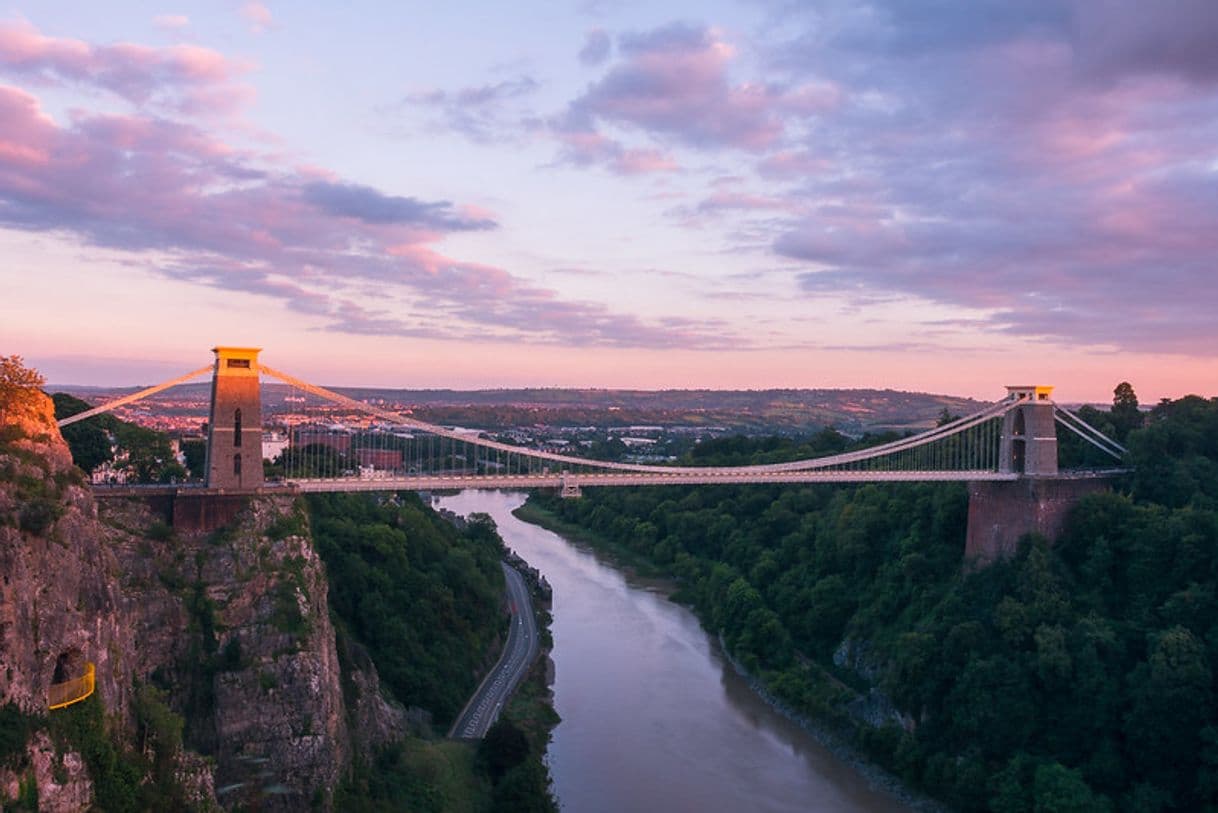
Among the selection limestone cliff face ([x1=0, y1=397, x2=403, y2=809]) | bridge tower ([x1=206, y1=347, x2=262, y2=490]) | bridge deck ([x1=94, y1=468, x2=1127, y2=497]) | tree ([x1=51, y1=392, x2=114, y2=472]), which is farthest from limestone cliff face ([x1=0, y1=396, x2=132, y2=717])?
tree ([x1=51, y1=392, x2=114, y2=472])

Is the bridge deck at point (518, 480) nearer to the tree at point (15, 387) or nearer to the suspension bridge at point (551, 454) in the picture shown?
the suspension bridge at point (551, 454)

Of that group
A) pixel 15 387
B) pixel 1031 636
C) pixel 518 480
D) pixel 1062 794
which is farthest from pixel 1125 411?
pixel 15 387

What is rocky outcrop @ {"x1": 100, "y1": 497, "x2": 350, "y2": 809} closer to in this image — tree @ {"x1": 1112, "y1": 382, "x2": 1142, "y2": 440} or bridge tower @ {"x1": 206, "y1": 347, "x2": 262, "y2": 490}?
bridge tower @ {"x1": 206, "y1": 347, "x2": 262, "y2": 490}

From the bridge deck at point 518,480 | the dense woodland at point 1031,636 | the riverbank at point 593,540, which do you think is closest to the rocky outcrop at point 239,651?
the bridge deck at point 518,480

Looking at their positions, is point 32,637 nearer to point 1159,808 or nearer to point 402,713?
point 402,713

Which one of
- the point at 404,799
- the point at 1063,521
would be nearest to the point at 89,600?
the point at 404,799
